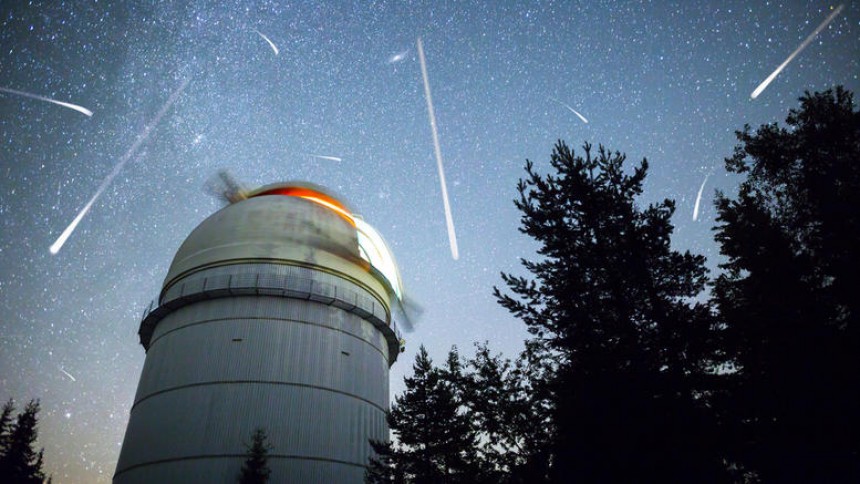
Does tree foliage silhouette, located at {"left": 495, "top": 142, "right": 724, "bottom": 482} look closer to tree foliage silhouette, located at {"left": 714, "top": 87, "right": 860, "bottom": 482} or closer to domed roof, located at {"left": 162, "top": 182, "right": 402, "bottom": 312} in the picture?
tree foliage silhouette, located at {"left": 714, "top": 87, "right": 860, "bottom": 482}

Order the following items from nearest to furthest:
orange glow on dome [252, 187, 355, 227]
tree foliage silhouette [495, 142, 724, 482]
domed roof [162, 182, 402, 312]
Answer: tree foliage silhouette [495, 142, 724, 482] < domed roof [162, 182, 402, 312] < orange glow on dome [252, 187, 355, 227]

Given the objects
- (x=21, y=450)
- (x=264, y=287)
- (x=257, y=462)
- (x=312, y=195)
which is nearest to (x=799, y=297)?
(x=257, y=462)

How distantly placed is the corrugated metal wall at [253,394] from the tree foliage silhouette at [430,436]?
2.79m

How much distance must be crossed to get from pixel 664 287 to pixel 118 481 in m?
17.9

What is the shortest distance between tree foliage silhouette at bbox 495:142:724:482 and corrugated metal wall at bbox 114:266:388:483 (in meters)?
9.08

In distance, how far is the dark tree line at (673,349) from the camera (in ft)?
25.8

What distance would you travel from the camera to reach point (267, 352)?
53.3 ft

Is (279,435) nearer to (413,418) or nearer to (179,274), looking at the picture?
(413,418)

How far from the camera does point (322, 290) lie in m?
17.8

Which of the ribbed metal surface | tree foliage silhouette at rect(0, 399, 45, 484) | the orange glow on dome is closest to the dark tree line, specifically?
the ribbed metal surface

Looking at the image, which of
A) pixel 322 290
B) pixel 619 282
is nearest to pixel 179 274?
pixel 322 290

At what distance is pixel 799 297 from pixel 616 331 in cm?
517

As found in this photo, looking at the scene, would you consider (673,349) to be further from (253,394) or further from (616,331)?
(253,394)

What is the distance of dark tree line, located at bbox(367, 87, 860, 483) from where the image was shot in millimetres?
7871
